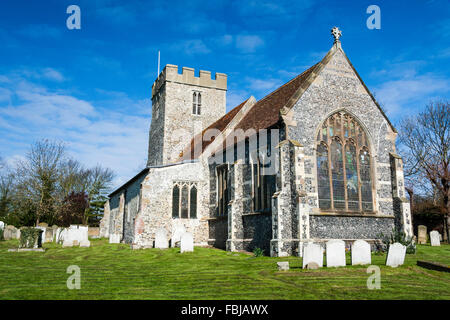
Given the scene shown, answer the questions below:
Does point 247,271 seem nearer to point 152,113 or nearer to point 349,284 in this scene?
point 349,284

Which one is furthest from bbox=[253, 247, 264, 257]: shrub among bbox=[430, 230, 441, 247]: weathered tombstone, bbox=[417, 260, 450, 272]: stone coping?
bbox=[430, 230, 441, 247]: weathered tombstone

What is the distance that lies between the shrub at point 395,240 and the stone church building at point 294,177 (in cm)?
31

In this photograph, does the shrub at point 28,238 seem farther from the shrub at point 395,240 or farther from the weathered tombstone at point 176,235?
the shrub at point 395,240

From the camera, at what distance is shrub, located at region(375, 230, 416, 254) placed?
1481 centimetres

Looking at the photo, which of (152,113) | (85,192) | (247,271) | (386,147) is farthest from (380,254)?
(85,192)

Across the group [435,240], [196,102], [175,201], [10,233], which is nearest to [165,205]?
[175,201]

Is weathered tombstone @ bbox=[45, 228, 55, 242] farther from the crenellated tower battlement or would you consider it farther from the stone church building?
the crenellated tower battlement

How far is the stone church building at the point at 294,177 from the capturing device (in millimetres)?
14523

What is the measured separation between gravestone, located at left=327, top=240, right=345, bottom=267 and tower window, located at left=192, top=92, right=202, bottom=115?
22.8 meters

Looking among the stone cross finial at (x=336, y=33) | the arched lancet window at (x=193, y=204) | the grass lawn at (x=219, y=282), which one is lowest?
the grass lawn at (x=219, y=282)

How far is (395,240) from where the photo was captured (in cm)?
1494

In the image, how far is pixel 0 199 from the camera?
42.9 m

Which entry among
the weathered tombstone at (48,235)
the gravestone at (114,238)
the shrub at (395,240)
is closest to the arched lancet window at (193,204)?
the gravestone at (114,238)
